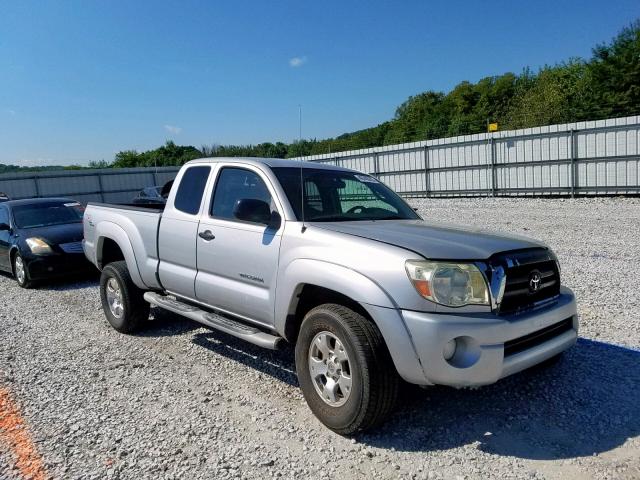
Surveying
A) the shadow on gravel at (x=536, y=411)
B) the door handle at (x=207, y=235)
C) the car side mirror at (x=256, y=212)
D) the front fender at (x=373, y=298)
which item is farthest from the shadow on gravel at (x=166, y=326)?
the front fender at (x=373, y=298)

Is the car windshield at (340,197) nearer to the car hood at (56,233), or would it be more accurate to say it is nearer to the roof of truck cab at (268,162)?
the roof of truck cab at (268,162)

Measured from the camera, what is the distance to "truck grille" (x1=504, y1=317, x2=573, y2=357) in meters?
3.10

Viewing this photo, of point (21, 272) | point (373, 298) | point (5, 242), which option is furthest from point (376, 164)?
point (373, 298)

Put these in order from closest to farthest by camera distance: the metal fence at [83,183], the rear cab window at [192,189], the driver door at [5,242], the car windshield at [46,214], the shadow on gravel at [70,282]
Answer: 1. the rear cab window at [192,189]
2. the shadow on gravel at [70,282]
3. the driver door at [5,242]
4. the car windshield at [46,214]
5. the metal fence at [83,183]

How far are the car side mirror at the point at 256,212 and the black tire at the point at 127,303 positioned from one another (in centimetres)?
233

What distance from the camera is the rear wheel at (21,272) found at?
8.49 m

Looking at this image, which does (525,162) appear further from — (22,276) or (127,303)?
(127,303)

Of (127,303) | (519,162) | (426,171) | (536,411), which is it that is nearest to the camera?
(536,411)

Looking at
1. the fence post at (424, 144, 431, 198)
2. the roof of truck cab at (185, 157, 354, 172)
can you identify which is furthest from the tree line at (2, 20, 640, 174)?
the fence post at (424, 144, 431, 198)

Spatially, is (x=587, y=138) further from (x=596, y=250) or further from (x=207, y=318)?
(x=207, y=318)

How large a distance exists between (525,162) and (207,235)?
18.1 metres

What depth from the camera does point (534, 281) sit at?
333cm

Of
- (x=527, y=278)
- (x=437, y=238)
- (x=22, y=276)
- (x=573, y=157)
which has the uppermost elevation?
(x=573, y=157)

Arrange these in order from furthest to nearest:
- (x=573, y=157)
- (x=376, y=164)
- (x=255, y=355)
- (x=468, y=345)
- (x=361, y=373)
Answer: (x=376, y=164) < (x=573, y=157) < (x=255, y=355) < (x=361, y=373) < (x=468, y=345)
